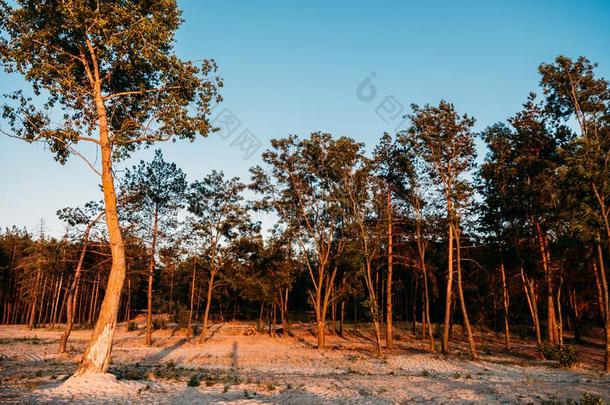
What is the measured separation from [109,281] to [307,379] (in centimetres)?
883

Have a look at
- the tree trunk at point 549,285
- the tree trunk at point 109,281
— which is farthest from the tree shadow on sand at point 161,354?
the tree trunk at point 549,285

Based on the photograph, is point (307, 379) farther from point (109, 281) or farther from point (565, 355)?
point (565, 355)

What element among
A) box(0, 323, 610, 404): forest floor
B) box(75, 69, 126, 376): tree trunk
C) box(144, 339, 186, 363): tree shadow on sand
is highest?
box(75, 69, 126, 376): tree trunk

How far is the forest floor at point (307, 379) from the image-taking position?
40.5 ft

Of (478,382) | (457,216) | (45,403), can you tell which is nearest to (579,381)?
(478,382)

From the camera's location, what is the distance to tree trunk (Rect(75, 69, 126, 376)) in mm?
13562

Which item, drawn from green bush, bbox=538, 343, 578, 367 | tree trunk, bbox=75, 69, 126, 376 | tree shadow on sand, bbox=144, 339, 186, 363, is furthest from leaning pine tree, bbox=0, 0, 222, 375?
green bush, bbox=538, 343, 578, 367

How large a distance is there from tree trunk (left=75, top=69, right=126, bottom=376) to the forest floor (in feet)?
2.30

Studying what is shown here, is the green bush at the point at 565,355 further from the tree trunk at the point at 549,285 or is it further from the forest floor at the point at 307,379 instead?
the tree trunk at the point at 549,285

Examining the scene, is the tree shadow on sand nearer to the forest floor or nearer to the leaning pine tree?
the forest floor

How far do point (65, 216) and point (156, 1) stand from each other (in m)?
15.3

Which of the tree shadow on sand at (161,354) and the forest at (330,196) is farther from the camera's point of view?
the tree shadow on sand at (161,354)

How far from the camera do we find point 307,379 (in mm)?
17281

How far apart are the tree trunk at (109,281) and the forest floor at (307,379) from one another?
2.30 ft
